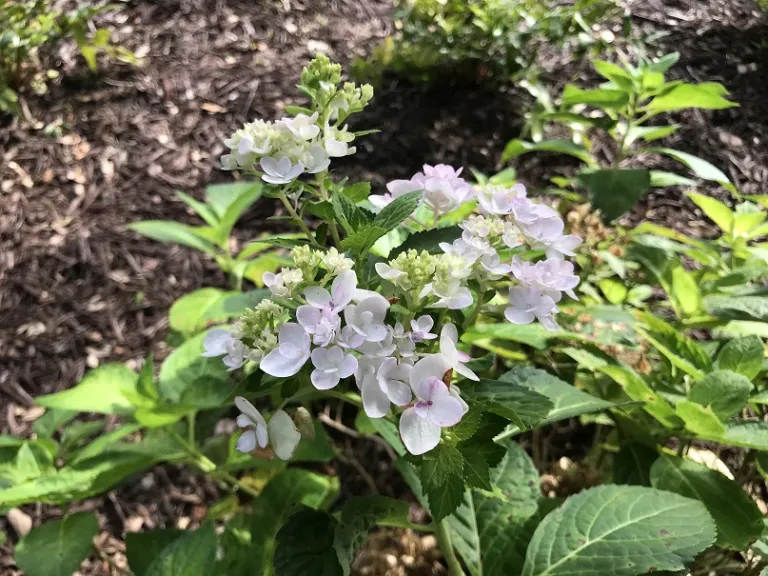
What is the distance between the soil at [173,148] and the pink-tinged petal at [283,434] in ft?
3.13

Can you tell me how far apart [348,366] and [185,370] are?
740 mm

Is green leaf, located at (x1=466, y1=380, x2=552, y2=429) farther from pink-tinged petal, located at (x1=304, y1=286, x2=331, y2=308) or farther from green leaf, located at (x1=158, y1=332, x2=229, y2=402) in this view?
green leaf, located at (x1=158, y1=332, x2=229, y2=402)

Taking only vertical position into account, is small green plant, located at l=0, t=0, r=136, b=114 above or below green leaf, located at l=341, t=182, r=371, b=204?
below

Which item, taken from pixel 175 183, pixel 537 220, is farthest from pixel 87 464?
pixel 175 183

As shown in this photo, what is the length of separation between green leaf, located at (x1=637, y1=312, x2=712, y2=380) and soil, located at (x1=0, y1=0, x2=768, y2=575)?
0.80 m

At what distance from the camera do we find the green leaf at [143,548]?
105cm

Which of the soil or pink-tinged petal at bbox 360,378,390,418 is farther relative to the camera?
the soil

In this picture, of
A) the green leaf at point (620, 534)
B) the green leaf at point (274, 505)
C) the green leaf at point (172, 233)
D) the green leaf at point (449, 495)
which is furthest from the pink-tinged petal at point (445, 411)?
the green leaf at point (172, 233)

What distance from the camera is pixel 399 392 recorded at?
0.56 meters

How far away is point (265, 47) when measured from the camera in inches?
108

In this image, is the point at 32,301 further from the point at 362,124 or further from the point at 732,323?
the point at 732,323

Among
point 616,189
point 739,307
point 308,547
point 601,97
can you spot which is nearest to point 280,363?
point 308,547

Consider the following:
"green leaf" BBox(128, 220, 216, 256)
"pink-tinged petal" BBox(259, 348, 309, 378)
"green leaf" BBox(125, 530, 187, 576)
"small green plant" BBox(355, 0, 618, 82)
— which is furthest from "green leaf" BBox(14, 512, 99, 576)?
"small green plant" BBox(355, 0, 618, 82)

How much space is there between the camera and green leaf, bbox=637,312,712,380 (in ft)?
3.32
